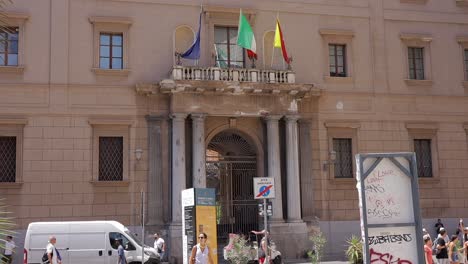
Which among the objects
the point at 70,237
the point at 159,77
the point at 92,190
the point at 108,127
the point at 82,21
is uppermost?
the point at 82,21

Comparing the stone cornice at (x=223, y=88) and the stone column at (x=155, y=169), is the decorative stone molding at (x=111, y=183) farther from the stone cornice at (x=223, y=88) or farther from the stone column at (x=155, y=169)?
the stone cornice at (x=223, y=88)

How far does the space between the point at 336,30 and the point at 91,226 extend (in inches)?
609

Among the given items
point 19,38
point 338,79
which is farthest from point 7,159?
point 338,79

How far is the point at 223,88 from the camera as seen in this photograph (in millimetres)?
24750

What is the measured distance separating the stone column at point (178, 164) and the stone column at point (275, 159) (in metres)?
3.91

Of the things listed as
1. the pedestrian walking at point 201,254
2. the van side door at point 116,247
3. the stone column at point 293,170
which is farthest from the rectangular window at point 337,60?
the pedestrian walking at point 201,254

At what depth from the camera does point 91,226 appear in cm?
1988

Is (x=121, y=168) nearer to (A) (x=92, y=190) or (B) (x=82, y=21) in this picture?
(A) (x=92, y=190)

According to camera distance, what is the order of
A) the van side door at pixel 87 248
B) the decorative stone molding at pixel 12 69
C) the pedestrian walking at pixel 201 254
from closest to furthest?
the pedestrian walking at pixel 201 254
the van side door at pixel 87 248
the decorative stone molding at pixel 12 69

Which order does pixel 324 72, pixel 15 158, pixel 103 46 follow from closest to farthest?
pixel 15 158 < pixel 103 46 < pixel 324 72

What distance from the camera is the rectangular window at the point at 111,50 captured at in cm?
2536

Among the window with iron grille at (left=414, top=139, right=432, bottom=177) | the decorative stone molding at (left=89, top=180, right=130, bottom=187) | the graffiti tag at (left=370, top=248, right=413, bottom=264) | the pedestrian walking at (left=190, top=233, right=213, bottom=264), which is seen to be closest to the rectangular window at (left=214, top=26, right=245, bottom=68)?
the decorative stone molding at (left=89, top=180, right=130, bottom=187)

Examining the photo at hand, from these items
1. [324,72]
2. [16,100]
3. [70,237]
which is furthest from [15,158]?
[324,72]

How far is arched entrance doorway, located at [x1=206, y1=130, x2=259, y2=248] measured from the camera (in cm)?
2605
